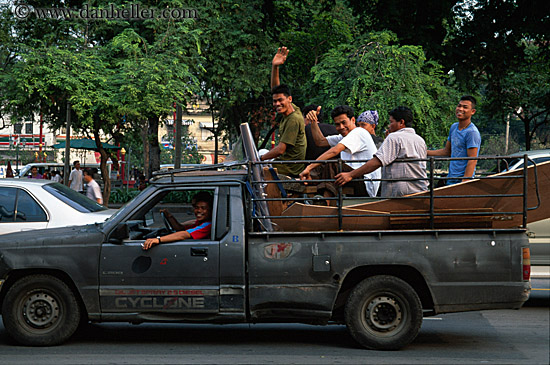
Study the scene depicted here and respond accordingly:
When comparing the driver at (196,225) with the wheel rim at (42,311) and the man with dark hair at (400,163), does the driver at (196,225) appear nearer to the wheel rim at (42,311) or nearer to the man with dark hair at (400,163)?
the wheel rim at (42,311)

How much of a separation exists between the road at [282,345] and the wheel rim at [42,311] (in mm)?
240

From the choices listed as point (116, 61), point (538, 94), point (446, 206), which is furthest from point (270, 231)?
point (538, 94)

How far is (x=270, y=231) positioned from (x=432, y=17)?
17.5m

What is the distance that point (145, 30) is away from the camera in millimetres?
22688

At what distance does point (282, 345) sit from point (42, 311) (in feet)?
7.62

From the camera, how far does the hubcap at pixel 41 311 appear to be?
6.56m

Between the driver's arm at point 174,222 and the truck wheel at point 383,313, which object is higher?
the driver's arm at point 174,222

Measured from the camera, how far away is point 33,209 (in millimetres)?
9305

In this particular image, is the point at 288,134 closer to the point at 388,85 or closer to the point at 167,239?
the point at 167,239

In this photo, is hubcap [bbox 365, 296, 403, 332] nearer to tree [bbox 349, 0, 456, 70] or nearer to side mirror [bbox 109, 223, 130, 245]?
side mirror [bbox 109, 223, 130, 245]

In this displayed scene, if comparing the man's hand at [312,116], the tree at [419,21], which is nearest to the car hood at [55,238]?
the man's hand at [312,116]

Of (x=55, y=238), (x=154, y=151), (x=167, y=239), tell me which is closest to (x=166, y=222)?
(x=167, y=239)

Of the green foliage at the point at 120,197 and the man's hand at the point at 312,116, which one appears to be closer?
the man's hand at the point at 312,116

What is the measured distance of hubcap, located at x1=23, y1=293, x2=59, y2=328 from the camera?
6.56 metres
